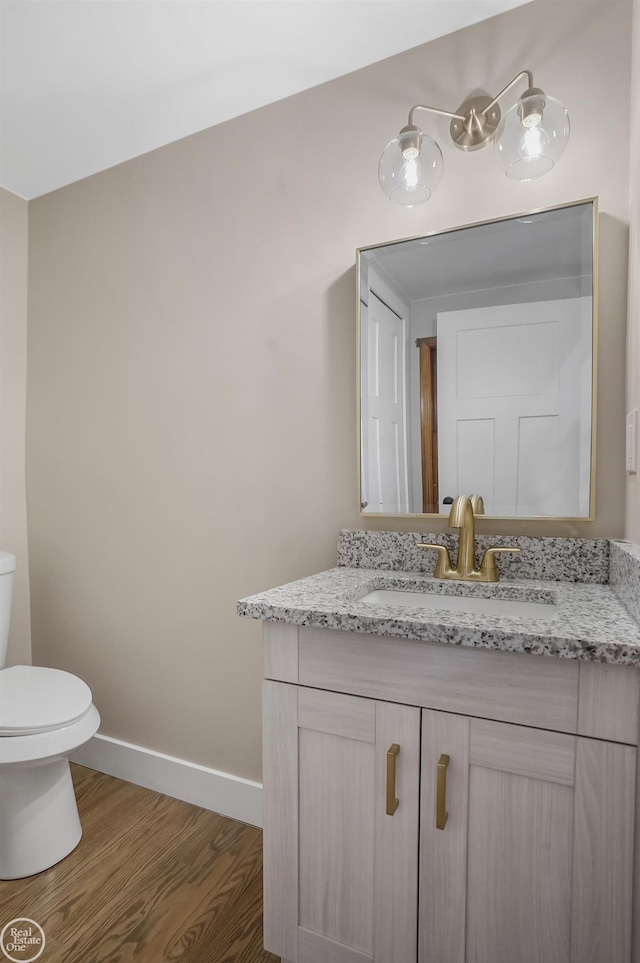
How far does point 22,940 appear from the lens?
1.34m

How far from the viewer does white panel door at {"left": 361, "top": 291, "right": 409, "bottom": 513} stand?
154 centimetres

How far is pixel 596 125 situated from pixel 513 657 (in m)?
1.26

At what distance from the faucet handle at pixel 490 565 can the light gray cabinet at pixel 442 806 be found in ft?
1.36

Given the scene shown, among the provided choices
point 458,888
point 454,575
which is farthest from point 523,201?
point 458,888

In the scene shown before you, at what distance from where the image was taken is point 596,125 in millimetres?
1325

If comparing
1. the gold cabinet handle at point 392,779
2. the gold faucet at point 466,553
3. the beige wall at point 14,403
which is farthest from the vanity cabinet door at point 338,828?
the beige wall at point 14,403

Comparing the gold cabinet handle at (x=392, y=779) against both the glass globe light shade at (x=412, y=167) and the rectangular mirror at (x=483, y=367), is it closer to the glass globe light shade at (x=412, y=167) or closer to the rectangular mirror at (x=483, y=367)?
the rectangular mirror at (x=483, y=367)

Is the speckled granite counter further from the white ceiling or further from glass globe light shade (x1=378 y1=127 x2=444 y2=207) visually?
the white ceiling

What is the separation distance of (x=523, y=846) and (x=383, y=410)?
41.3 inches

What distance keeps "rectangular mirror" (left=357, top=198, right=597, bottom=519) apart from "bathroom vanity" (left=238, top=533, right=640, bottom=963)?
35 cm

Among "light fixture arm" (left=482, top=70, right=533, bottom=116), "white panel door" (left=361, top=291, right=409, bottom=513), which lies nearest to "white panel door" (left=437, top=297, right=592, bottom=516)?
"white panel door" (left=361, top=291, right=409, bottom=513)

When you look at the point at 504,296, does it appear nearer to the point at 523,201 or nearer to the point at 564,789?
the point at 523,201

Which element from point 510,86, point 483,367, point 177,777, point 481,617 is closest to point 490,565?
point 481,617

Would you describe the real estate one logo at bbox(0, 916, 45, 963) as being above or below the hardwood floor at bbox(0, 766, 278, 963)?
above
